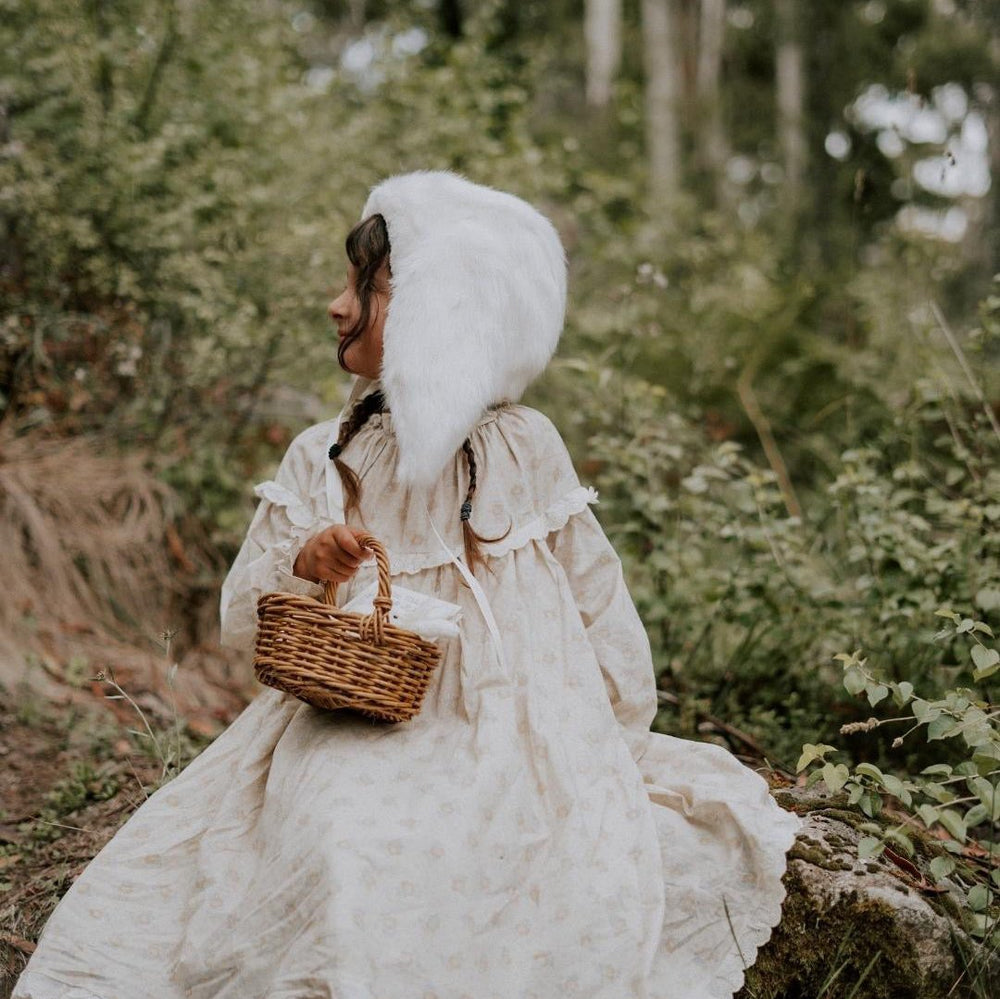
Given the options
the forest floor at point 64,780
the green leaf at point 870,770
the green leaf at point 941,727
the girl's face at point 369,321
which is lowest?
the forest floor at point 64,780

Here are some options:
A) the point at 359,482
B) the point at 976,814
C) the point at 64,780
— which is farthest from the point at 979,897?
the point at 64,780

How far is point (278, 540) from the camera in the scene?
8.23 feet

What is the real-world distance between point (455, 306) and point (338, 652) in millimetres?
801

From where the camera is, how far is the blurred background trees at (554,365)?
3.63m

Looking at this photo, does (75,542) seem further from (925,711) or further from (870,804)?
(925,711)

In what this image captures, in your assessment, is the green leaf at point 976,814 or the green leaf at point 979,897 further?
the green leaf at point 979,897

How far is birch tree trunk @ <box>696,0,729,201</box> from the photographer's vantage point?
16203mm

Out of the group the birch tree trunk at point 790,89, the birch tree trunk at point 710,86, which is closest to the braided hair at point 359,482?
the birch tree trunk at point 710,86

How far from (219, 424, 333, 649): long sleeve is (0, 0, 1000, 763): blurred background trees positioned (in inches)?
56.0

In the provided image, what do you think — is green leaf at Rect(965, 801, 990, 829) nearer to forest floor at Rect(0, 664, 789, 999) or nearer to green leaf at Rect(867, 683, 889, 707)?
green leaf at Rect(867, 683, 889, 707)

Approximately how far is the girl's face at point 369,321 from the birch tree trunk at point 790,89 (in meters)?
14.7

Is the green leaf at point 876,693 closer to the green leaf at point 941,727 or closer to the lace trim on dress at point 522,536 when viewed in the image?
the green leaf at point 941,727

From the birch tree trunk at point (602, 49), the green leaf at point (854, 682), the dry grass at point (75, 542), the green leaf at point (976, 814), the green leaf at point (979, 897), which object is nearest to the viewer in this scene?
the green leaf at point (976, 814)

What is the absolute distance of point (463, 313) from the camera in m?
2.31
